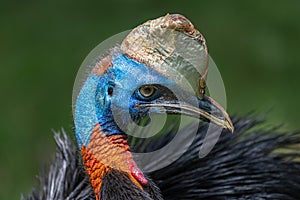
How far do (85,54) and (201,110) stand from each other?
8.52ft

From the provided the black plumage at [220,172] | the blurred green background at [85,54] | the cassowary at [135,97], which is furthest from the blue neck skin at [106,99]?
the blurred green background at [85,54]

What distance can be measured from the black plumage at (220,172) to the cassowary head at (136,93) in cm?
32

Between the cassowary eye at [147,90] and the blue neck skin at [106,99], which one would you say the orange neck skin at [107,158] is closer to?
the blue neck skin at [106,99]

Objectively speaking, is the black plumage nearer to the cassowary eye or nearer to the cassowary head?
the cassowary head

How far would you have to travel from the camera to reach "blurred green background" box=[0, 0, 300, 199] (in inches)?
165

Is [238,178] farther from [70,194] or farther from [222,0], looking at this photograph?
[222,0]

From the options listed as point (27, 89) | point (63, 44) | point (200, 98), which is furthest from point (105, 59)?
point (63, 44)

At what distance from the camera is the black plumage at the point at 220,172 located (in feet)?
8.62

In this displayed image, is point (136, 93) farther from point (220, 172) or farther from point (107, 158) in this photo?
point (220, 172)

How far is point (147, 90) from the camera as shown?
2170mm

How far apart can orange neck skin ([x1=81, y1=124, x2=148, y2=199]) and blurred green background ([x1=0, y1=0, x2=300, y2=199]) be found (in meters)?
1.69

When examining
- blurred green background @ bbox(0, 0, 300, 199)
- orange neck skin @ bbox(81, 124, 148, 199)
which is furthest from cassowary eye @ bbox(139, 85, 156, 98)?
blurred green background @ bbox(0, 0, 300, 199)

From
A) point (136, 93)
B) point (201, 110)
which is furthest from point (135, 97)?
point (201, 110)

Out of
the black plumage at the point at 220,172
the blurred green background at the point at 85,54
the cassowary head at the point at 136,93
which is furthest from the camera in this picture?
the blurred green background at the point at 85,54
